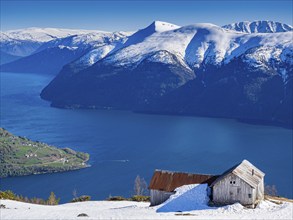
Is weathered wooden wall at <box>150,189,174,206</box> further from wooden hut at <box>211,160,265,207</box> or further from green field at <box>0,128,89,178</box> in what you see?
green field at <box>0,128,89,178</box>

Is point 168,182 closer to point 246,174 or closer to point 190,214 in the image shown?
point 246,174

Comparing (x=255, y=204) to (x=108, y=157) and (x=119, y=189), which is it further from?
(x=108, y=157)

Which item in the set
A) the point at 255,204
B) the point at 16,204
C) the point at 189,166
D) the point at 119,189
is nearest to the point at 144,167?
the point at 189,166

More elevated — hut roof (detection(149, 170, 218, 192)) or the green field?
hut roof (detection(149, 170, 218, 192))

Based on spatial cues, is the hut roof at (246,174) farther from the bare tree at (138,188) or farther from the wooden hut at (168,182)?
the bare tree at (138,188)

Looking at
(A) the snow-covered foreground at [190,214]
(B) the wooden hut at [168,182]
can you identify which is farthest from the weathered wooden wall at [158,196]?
(A) the snow-covered foreground at [190,214]

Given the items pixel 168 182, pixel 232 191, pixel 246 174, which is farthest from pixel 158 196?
pixel 246 174

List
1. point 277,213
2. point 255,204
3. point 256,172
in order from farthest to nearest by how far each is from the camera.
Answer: point 256,172 < point 255,204 < point 277,213

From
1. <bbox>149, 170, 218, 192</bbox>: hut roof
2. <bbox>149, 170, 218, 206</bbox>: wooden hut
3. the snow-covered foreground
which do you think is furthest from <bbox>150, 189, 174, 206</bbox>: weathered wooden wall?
the snow-covered foreground
